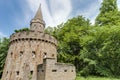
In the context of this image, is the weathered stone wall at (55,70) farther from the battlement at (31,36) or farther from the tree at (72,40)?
the tree at (72,40)

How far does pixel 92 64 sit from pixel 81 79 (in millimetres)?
3542

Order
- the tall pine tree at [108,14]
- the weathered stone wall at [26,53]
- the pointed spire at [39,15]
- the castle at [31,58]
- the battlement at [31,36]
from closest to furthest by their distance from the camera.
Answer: the castle at [31,58] < the weathered stone wall at [26,53] < the battlement at [31,36] < the tall pine tree at [108,14] < the pointed spire at [39,15]

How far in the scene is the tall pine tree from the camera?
1120 inches

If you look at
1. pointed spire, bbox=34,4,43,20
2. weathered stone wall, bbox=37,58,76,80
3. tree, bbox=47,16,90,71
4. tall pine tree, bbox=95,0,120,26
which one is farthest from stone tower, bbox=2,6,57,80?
tall pine tree, bbox=95,0,120,26

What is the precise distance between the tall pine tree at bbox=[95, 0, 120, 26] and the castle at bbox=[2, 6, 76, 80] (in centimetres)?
870

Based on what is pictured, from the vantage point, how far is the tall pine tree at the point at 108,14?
93.4 ft

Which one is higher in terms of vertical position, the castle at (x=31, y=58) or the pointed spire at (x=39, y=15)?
the pointed spire at (x=39, y=15)

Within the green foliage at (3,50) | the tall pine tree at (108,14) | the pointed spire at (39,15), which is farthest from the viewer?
the green foliage at (3,50)

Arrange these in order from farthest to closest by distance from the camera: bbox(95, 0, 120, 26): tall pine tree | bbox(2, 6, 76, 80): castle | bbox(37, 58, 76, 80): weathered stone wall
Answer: bbox(95, 0, 120, 26): tall pine tree, bbox(2, 6, 76, 80): castle, bbox(37, 58, 76, 80): weathered stone wall

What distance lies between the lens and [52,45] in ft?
93.6

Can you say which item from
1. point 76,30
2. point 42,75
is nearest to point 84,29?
point 76,30

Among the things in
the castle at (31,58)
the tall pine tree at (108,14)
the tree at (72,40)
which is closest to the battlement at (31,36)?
the castle at (31,58)

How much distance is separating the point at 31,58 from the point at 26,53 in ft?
3.53

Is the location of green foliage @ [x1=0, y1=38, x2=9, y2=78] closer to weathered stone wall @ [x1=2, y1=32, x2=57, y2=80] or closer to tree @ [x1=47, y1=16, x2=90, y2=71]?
weathered stone wall @ [x1=2, y1=32, x2=57, y2=80]
